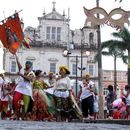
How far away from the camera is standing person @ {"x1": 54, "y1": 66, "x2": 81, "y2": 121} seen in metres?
13.4

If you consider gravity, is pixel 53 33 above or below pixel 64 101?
above

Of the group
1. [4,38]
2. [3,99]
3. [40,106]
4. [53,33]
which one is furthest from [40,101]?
[53,33]

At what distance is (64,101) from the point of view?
13586 mm

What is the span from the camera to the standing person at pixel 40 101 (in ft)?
46.8

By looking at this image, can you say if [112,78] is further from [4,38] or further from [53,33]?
[4,38]

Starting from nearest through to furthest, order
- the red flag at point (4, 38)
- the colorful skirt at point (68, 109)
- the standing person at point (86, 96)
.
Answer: the colorful skirt at point (68, 109) < the standing person at point (86, 96) < the red flag at point (4, 38)

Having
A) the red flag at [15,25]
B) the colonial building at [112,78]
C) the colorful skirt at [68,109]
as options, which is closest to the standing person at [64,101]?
the colorful skirt at [68,109]

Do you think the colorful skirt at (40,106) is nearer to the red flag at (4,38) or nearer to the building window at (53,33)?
the red flag at (4,38)

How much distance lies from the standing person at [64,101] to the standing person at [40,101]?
591mm

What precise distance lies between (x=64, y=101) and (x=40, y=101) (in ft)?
3.23

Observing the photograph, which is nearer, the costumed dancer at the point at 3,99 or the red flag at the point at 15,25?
the costumed dancer at the point at 3,99

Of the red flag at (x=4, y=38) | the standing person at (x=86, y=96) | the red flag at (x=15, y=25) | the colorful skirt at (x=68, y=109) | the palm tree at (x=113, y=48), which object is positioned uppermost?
the palm tree at (x=113, y=48)

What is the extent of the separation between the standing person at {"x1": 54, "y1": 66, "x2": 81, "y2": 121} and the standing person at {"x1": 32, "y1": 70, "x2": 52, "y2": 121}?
1.94 ft

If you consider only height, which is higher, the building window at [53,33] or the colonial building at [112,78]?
the building window at [53,33]
